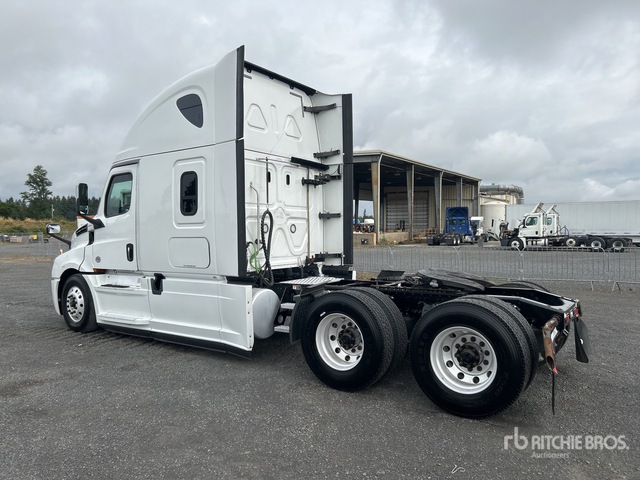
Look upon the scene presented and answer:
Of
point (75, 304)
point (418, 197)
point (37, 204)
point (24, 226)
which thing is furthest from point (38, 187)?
point (75, 304)

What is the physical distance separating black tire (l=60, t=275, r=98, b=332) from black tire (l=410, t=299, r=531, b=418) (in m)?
5.16

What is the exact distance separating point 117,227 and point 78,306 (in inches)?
59.8

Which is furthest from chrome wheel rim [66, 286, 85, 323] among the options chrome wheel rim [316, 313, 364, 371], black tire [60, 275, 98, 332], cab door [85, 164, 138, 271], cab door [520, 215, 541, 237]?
cab door [520, 215, 541, 237]

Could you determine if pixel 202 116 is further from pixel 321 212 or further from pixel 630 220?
pixel 630 220

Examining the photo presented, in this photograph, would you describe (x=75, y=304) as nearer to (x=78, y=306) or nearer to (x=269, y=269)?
(x=78, y=306)

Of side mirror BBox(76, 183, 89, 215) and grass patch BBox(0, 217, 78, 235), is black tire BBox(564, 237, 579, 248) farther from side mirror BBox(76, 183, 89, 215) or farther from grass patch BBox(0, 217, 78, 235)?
grass patch BBox(0, 217, 78, 235)

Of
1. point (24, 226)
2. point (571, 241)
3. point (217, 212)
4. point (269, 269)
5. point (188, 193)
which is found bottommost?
point (571, 241)

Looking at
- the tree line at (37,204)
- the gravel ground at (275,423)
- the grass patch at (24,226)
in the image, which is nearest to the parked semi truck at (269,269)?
the gravel ground at (275,423)

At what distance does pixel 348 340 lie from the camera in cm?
433

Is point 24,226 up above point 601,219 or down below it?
above

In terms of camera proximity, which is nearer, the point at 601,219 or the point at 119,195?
the point at 119,195

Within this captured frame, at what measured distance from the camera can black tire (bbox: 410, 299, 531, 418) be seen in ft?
11.2

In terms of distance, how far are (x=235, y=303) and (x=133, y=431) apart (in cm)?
173

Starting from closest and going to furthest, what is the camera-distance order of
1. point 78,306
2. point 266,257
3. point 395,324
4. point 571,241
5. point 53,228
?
point 395,324
point 266,257
point 78,306
point 53,228
point 571,241
